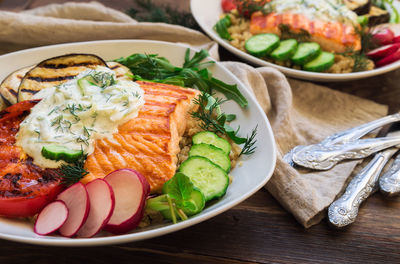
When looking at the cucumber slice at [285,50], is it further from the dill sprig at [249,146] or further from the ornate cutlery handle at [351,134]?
the dill sprig at [249,146]

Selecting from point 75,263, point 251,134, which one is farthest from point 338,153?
point 75,263

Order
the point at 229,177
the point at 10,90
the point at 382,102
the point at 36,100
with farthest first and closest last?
1. the point at 382,102
2. the point at 10,90
3. the point at 36,100
4. the point at 229,177

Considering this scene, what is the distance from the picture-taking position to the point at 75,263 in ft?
8.43

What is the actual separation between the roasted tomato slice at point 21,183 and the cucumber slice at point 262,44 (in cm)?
265

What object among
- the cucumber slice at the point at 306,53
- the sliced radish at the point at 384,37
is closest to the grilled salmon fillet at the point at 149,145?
the cucumber slice at the point at 306,53

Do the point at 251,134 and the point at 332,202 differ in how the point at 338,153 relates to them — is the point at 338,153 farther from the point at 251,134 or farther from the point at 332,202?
the point at 251,134

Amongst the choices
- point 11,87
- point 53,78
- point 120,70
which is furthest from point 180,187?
point 11,87

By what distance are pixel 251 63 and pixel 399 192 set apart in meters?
2.01

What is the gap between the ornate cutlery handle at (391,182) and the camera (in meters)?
3.05

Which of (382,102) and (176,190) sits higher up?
(176,190)

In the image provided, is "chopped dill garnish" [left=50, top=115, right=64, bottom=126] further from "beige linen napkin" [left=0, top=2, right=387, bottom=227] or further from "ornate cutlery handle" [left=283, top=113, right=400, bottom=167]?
"ornate cutlery handle" [left=283, top=113, right=400, bottom=167]

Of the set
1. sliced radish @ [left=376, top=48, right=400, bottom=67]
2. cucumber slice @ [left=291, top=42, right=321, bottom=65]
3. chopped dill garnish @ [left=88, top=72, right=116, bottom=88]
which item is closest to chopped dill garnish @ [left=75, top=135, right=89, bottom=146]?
chopped dill garnish @ [left=88, top=72, right=116, bottom=88]

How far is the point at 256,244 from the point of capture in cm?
274

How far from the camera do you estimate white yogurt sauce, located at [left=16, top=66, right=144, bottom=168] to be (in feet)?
8.87
